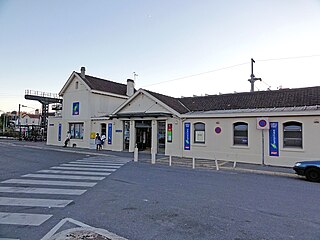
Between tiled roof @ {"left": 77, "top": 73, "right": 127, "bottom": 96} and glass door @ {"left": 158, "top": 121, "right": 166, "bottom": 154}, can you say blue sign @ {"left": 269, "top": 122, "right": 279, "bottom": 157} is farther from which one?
tiled roof @ {"left": 77, "top": 73, "right": 127, "bottom": 96}

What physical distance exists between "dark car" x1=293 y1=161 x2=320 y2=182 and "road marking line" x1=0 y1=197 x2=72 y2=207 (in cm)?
984

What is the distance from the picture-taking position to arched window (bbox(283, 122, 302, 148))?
49.1 ft

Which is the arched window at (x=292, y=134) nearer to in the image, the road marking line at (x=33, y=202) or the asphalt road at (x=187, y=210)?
the asphalt road at (x=187, y=210)

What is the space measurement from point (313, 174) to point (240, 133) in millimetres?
6643

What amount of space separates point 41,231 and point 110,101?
83.8ft

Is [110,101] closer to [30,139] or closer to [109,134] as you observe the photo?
[109,134]

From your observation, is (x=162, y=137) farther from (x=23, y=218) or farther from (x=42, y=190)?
(x=23, y=218)

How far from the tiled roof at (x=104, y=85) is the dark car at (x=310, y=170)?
21990 millimetres

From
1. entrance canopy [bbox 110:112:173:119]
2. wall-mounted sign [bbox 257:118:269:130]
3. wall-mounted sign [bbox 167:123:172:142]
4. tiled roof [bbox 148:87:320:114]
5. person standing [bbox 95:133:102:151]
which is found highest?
tiled roof [bbox 148:87:320:114]

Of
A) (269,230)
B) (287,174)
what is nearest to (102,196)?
(269,230)

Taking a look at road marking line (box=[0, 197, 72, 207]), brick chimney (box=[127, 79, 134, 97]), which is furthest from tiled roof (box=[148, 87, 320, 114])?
road marking line (box=[0, 197, 72, 207])

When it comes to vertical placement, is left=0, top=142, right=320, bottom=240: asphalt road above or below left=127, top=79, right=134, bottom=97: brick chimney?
below

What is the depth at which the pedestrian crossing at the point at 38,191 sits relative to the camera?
5.29 metres

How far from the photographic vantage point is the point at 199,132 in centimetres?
1880
